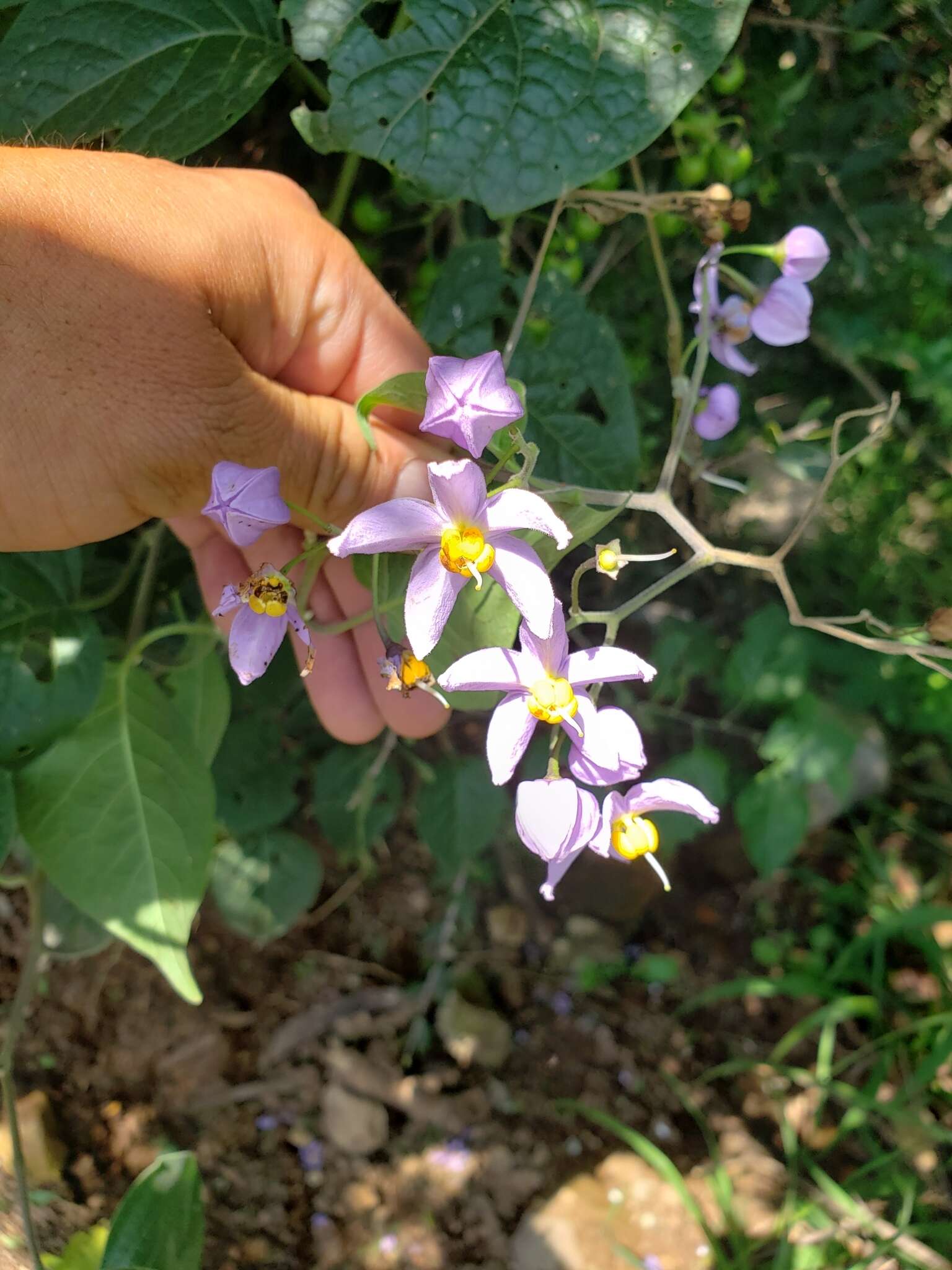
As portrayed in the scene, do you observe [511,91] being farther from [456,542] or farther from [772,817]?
[772,817]

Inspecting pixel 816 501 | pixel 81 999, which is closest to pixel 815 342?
pixel 816 501

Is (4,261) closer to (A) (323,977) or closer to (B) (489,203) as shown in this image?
(B) (489,203)

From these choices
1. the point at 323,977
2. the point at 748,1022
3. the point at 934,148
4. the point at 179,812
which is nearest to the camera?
the point at 179,812

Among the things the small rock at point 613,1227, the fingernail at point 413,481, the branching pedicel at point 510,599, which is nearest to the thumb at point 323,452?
the fingernail at point 413,481

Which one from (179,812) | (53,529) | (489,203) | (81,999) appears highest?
(489,203)

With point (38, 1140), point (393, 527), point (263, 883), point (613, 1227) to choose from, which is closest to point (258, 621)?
point (393, 527)

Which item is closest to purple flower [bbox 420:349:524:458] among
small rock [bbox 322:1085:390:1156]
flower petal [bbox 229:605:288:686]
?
flower petal [bbox 229:605:288:686]
